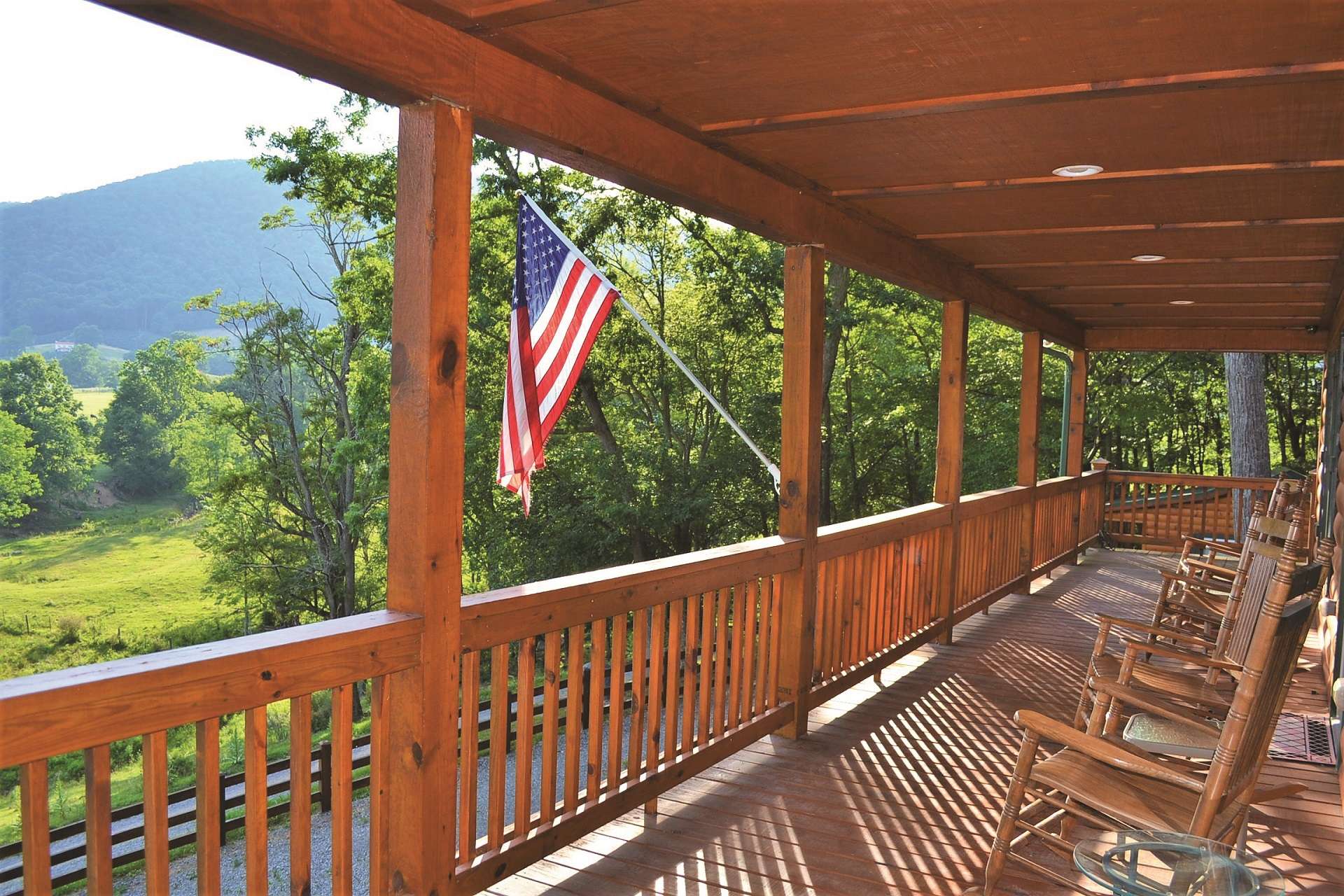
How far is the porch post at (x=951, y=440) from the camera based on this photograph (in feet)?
20.6

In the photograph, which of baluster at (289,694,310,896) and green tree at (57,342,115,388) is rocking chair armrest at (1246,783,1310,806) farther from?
green tree at (57,342,115,388)

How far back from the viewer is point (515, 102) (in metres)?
2.62

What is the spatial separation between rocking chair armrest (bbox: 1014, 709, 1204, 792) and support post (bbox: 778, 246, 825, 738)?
1.72 m

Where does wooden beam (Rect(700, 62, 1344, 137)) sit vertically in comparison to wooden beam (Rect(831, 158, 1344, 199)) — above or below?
above

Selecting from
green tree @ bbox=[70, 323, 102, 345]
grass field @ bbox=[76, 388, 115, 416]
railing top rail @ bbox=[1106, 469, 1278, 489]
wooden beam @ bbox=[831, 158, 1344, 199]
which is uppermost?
green tree @ bbox=[70, 323, 102, 345]

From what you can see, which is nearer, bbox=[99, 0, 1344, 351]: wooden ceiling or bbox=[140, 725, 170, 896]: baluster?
bbox=[140, 725, 170, 896]: baluster

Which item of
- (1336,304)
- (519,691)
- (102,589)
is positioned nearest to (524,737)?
(519,691)

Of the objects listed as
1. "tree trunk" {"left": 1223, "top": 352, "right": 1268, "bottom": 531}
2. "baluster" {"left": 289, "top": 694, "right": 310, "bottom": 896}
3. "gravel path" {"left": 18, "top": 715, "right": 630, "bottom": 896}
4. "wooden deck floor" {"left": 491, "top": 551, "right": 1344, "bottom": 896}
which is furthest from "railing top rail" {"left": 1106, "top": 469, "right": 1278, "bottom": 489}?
"baluster" {"left": 289, "top": 694, "right": 310, "bottom": 896}

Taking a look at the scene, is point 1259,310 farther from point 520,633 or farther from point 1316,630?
point 520,633

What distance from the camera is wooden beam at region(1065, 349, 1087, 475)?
33.0 feet

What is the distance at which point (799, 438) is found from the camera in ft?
14.4

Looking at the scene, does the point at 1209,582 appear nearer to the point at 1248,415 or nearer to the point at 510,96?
the point at 510,96

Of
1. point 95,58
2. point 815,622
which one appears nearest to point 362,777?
point 815,622

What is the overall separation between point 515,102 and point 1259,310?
706 centimetres
